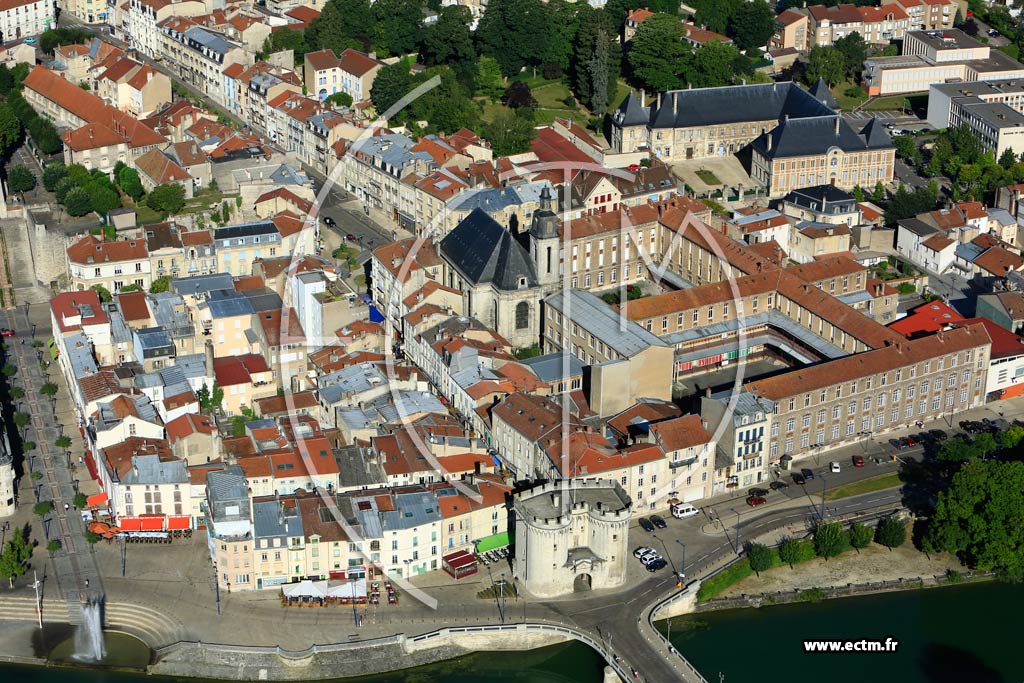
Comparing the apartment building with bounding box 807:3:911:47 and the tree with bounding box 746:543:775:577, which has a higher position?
the apartment building with bounding box 807:3:911:47

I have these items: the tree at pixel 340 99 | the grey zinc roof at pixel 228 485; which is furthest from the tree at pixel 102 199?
the grey zinc roof at pixel 228 485

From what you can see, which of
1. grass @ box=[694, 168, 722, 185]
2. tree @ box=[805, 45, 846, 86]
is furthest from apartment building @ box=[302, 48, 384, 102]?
tree @ box=[805, 45, 846, 86]

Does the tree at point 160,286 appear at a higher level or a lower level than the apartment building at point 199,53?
lower

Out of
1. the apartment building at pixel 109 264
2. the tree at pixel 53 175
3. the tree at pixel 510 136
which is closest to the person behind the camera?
the apartment building at pixel 109 264

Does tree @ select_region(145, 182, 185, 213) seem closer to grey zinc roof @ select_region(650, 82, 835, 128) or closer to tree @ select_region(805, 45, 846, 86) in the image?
grey zinc roof @ select_region(650, 82, 835, 128)

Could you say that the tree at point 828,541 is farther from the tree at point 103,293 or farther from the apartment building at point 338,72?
the apartment building at point 338,72

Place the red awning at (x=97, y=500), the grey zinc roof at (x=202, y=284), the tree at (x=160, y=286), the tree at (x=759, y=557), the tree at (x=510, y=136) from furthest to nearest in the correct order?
the tree at (x=510, y=136) → the tree at (x=160, y=286) → the grey zinc roof at (x=202, y=284) → the red awning at (x=97, y=500) → the tree at (x=759, y=557)

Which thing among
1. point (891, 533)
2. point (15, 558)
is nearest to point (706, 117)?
point (891, 533)
